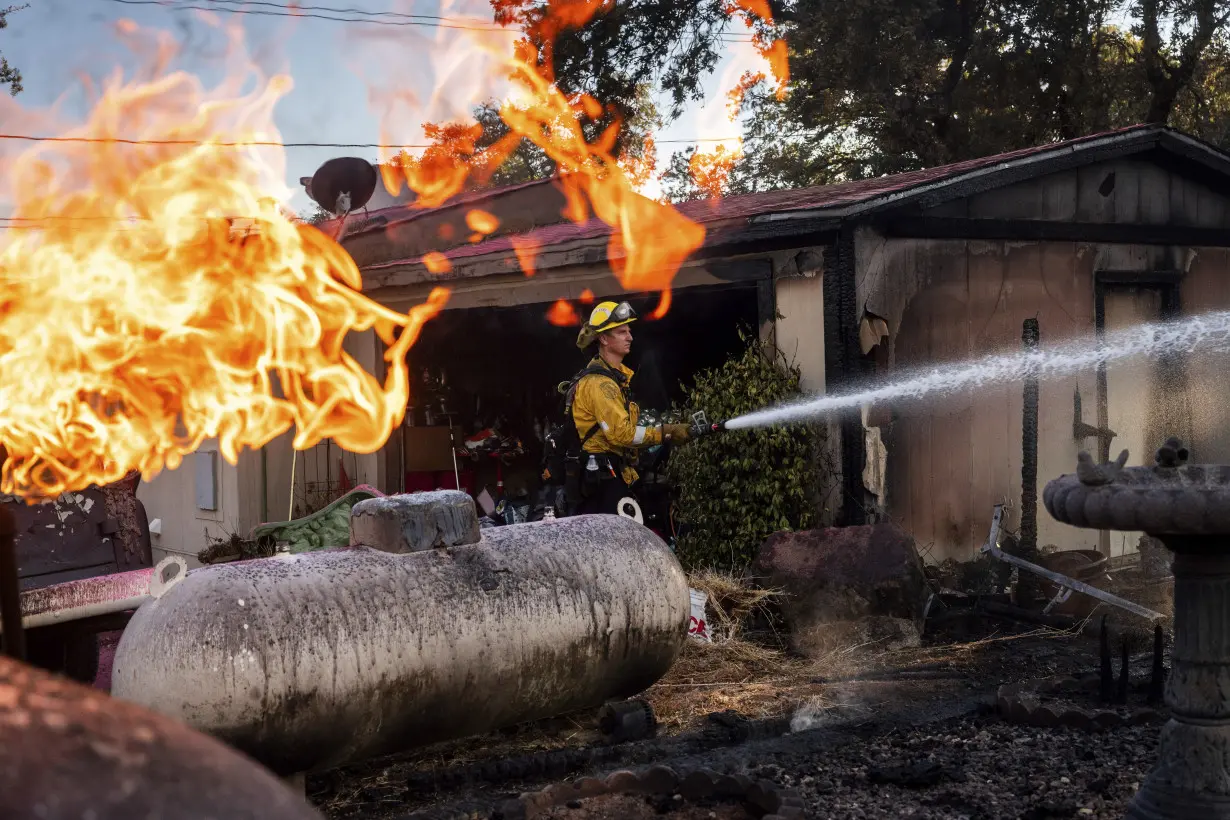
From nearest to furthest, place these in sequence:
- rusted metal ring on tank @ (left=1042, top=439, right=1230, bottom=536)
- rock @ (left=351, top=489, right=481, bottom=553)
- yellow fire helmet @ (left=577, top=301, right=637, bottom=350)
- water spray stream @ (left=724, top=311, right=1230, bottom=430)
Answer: rusted metal ring on tank @ (left=1042, top=439, right=1230, bottom=536), rock @ (left=351, top=489, right=481, bottom=553), yellow fire helmet @ (left=577, top=301, right=637, bottom=350), water spray stream @ (left=724, top=311, right=1230, bottom=430)

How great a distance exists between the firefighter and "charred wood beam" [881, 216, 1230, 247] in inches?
97.7

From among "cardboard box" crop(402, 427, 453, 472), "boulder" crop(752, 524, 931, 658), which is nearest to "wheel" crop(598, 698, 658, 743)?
"boulder" crop(752, 524, 931, 658)

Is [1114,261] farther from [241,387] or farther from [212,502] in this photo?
[212,502]

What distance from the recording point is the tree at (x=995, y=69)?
19.6m

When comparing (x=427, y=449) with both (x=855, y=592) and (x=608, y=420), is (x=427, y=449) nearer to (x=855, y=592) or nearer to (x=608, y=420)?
(x=608, y=420)

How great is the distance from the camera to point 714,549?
872 centimetres

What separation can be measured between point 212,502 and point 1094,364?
376 inches

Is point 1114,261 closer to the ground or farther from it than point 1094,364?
farther from it

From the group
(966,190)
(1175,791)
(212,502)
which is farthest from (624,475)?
(212,502)

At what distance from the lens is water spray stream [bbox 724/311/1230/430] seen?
8586mm

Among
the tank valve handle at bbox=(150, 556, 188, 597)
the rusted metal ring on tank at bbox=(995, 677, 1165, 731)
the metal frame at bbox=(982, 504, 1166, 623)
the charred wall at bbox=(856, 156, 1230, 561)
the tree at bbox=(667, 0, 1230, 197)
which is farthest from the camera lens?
the tree at bbox=(667, 0, 1230, 197)

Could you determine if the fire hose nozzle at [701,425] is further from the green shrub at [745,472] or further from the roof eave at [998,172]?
the roof eave at [998,172]

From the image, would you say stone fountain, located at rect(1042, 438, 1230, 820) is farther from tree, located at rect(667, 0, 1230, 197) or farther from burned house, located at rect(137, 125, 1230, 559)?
tree, located at rect(667, 0, 1230, 197)

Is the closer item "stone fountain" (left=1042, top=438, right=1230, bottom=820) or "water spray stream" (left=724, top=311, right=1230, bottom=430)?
"stone fountain" (left=1042, top=438, right=1230, bottom=820)
